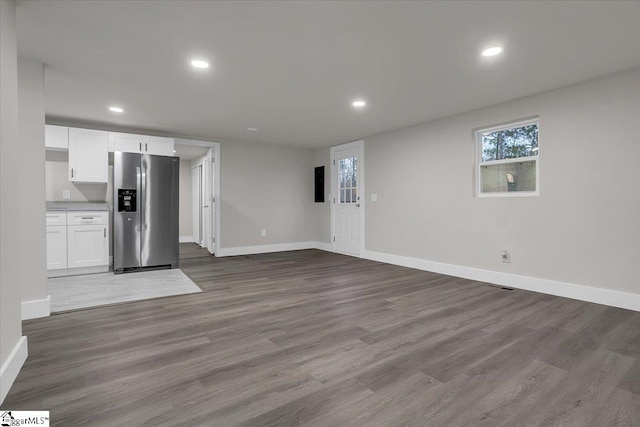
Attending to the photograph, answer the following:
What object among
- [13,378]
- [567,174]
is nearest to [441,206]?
[567,174]

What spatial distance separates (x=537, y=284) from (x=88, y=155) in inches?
251

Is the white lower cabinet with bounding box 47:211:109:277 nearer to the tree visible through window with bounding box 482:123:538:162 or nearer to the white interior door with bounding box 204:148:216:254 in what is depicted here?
the white interior door with bounding box 204:148:216:254

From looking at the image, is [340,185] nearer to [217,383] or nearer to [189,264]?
[189,264]

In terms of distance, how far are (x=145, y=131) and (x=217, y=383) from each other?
200 inches

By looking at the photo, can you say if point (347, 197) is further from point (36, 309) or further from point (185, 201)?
point (36, 309)

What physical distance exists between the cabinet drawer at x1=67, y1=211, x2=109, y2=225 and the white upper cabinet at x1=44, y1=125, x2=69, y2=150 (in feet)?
3.36

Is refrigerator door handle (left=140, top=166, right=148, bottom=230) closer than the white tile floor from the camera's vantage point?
No

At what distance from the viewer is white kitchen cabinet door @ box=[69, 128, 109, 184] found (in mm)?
4645

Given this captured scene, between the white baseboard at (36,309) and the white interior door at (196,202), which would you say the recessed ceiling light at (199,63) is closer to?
the white baseboard at (36,309)

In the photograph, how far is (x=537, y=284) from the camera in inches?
144

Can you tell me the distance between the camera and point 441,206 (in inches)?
185
